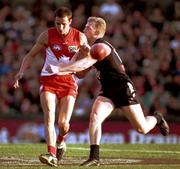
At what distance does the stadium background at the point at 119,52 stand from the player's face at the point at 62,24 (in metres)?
8.14

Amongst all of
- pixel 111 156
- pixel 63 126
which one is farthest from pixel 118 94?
pixel 111 156

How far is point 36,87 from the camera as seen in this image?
21.8 meters

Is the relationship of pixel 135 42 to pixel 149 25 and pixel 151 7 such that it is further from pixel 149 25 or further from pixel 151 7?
pixel 151 7

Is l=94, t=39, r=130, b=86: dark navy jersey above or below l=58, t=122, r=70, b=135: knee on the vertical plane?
above

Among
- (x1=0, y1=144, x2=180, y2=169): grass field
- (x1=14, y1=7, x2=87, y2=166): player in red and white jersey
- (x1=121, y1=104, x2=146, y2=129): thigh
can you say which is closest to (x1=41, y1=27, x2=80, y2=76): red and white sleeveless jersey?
(x1=14, y1=7, x2=87, y2=166): player in red and white jersey

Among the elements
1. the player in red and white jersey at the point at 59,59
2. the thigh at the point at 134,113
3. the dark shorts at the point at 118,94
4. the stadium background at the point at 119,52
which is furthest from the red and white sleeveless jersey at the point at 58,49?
the stadium background at the point at 119,52

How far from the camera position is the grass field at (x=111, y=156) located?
1244 centimetres

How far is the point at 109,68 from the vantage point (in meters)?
12.6

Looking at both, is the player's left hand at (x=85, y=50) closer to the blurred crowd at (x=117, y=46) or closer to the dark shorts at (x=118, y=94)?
the dark shorts at (x=118, y=94)

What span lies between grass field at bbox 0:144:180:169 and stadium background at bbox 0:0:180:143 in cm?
385

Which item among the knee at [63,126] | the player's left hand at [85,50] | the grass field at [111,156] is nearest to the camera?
the player's left hand at [85,50]

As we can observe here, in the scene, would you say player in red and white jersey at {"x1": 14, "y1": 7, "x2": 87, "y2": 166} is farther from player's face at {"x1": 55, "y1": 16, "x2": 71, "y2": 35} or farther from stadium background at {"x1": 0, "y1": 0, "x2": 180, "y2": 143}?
stadium background at {"x1": 0, "y1": 0, "x2": 180, "y2": 143}

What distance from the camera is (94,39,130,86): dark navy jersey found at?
12562mm

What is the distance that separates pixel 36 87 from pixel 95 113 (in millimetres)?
9411
